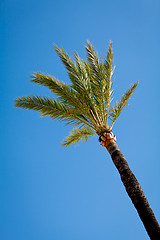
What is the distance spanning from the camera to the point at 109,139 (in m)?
6.53

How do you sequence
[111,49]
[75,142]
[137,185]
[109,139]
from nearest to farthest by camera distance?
1. [137,185]
2. [109,139]
3. [111,49]
4. [75,142]

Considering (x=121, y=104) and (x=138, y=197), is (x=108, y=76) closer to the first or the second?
(x=121, y=104)

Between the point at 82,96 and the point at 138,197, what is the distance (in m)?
3.99

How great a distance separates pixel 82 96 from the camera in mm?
7270

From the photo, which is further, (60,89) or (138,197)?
(60,89)

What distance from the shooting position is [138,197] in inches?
179

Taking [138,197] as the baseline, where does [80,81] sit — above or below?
above

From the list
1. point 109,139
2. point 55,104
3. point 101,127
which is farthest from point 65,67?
point 109,139

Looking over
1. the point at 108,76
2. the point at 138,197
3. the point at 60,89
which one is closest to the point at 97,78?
the point at 108,76

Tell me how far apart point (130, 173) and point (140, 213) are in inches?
39.6

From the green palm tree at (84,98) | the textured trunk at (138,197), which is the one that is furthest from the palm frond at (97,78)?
the textured trunk at (138,197)

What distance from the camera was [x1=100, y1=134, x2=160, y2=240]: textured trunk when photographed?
404 cm

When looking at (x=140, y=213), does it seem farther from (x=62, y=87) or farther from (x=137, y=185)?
(x=62, y=87)

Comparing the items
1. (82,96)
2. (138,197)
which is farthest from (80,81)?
(138,197)
